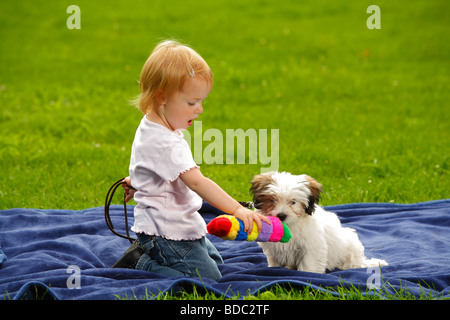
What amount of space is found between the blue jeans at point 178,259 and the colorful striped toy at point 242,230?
1.47ft

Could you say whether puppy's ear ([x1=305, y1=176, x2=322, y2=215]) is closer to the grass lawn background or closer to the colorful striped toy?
the colorful striped toy

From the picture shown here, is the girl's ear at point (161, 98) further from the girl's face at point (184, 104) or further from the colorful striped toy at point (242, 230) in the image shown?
the colorful striped toy at point (242, 230)

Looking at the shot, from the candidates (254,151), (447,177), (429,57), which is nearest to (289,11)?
(429,57)

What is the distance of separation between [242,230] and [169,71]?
3.62 ft

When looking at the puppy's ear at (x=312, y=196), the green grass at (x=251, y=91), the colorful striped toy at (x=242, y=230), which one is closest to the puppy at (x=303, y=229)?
the puppy's ear at (x=312, y=196)

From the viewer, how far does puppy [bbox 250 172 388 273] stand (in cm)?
393

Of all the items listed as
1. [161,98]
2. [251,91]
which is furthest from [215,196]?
[251,91]

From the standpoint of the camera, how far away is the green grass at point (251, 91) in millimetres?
7059

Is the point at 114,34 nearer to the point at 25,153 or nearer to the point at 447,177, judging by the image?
the point at 25,153

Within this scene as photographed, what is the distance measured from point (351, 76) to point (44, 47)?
23.2ft

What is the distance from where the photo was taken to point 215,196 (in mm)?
3828

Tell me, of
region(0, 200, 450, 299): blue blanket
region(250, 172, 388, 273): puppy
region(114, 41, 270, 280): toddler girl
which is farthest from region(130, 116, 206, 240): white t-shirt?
region(250, 172, 388, 273): puppy

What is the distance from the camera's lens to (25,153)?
7.76 m

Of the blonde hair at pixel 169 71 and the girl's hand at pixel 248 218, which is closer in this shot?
the girl's hand at pixel 248 218
